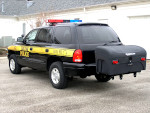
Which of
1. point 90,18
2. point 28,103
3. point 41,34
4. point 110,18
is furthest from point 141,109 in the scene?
point 90,18

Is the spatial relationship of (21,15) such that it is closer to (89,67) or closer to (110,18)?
(110,18)

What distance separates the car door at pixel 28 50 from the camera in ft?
26.9

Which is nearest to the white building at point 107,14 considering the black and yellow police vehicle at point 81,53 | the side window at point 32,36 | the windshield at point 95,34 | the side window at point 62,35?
the black and yellow police vehicle at point 81,53

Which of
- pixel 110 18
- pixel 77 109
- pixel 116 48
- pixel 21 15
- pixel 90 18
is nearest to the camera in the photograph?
pixel 77 109

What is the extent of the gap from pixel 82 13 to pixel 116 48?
1265 centimetres

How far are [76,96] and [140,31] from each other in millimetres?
9142

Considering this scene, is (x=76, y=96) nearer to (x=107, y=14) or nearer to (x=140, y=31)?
(x=140, y=31)

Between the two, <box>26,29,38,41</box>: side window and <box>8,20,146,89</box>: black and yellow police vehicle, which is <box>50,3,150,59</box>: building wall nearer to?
A: <box>8,20,146,89</box>: black and yellow police vehicle

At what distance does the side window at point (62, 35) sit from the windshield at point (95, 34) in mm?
327

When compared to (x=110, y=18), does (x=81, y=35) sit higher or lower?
lower

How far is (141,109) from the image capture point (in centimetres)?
517

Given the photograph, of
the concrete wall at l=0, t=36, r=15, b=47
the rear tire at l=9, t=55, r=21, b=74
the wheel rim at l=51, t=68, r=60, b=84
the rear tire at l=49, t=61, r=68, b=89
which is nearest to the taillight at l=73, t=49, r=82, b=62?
the rear tire at l=49, t=61, r=68, b=89

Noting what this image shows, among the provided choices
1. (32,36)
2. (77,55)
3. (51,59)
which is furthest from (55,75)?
(32,36)

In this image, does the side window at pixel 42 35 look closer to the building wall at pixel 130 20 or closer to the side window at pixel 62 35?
the side window at pixel 62 35
